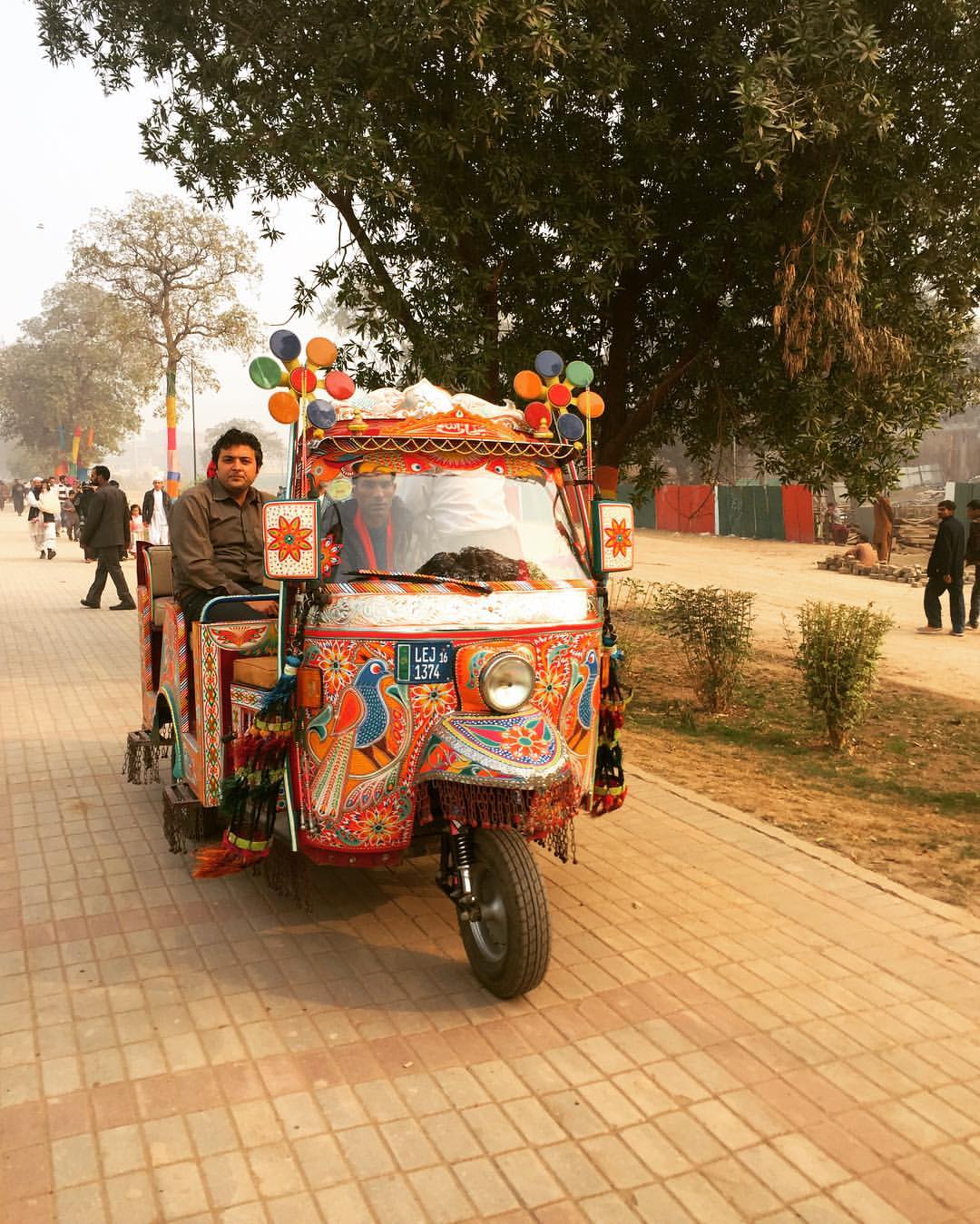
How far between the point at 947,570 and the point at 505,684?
12.7m

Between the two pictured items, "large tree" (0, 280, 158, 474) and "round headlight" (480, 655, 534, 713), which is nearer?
"round headlight" (480, 655, 534, 713)

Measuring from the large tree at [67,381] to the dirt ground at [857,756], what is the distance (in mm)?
56651

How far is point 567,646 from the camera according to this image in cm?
475

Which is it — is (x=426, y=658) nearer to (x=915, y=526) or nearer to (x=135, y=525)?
(x=135, y=525)

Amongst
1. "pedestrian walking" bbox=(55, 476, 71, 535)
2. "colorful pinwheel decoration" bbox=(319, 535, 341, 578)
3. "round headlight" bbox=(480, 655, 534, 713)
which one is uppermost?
"pedestrian walking" bbox=(55, 476, 71, 535)

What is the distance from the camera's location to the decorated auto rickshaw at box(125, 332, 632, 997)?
4.36m

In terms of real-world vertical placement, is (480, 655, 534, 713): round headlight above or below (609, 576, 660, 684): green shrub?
above

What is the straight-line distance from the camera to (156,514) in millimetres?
21484

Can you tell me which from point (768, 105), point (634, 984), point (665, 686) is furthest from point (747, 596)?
point (634, 984)

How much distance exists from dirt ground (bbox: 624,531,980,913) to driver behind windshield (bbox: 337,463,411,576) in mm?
3228

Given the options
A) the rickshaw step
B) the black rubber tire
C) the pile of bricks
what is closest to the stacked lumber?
the pile of bricks

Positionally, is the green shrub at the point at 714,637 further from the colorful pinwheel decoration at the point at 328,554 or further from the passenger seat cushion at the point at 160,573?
the colorful pinwheel decoration at the point at 328,554

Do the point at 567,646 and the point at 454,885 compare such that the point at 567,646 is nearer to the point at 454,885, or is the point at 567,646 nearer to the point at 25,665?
the point at 454,885

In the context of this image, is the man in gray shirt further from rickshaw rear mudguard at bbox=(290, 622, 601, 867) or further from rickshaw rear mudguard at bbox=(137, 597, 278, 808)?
rickshaw rear mudguard at bbox=(290, 622, 601, 867)
